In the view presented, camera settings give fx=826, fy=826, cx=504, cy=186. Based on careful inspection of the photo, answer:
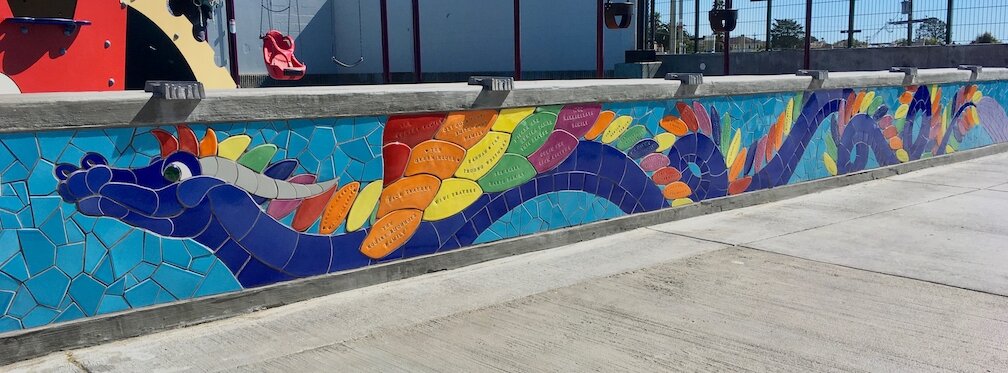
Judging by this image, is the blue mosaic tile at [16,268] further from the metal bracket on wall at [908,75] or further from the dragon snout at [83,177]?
the metal bracket on wall at [908,75]

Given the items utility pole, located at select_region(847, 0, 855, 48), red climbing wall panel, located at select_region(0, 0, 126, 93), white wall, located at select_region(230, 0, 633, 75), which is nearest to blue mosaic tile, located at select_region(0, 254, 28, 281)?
red climbing wall panel, located at select_region(0, 0, 126, 93)

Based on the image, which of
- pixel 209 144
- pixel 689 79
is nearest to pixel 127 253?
pixel 209 144

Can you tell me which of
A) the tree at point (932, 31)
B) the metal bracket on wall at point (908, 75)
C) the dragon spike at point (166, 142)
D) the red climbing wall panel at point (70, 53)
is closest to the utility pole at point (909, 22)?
the tree at point (932, 31)

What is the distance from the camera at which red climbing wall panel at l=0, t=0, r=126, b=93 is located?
8328mm

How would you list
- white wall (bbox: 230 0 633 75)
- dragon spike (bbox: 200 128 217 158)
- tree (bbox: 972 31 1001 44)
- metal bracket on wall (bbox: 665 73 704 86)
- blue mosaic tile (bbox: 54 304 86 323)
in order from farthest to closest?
white wall (bbox: 230 0 633 75) → tree (bbox: 972 31 1001 44) → metal bracket on wall (bbox: 665 73 704 86) → dragon spike (bbox: 200 128 217 158) → blue mosaic tile (bbox: 54 304 86 323)

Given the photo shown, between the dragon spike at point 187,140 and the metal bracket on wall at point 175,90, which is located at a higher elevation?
the metal bracket on wall at point 175,90

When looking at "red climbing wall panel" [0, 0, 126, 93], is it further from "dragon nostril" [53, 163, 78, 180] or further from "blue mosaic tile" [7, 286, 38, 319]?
"blue mosaic tile" [7, 286, 38, 319]

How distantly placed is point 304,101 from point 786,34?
18914mm

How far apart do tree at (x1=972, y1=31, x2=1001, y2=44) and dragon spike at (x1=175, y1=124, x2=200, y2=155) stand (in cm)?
1663

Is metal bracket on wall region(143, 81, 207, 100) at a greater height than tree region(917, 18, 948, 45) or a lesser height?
lesser

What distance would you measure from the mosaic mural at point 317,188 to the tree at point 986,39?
10.5 metres

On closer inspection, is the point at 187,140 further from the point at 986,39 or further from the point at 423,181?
the point at 986,39

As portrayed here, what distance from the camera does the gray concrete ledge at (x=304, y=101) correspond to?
4223 millimetres

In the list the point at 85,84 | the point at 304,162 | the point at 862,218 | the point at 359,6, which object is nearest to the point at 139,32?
the point at 85,84
